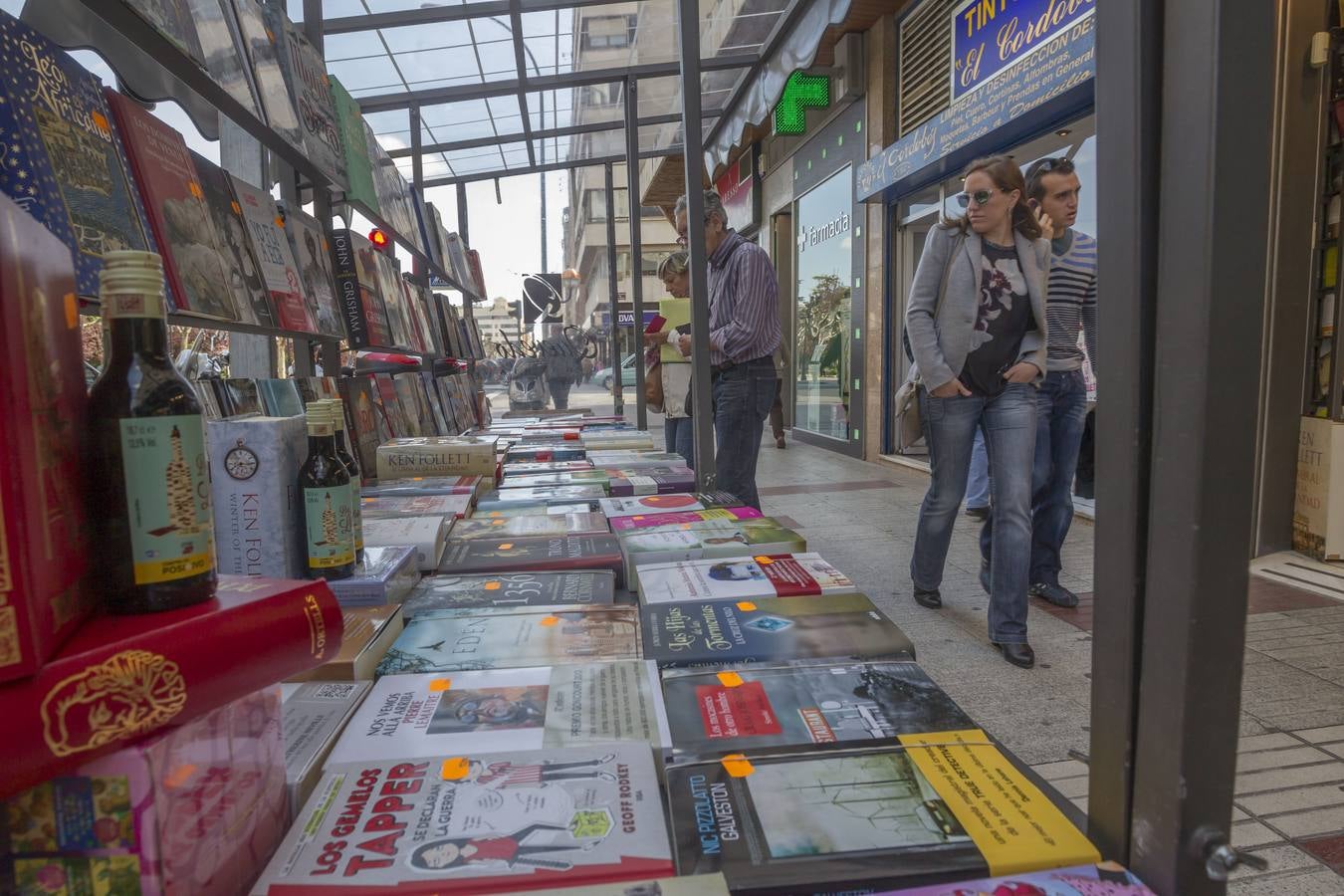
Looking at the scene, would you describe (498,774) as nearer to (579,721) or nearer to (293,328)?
(579,721)

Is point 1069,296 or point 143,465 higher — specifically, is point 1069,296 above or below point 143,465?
above

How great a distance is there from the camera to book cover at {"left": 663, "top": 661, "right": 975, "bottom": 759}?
Result: 80 centimetres

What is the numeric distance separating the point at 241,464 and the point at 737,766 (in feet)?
2.71

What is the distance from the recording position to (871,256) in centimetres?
637

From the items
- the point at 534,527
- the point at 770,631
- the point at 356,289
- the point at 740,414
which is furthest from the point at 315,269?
the point at 770,631

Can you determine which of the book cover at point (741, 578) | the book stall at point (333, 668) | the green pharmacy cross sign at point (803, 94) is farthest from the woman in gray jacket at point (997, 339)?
the green pharmacy cross sign at point (803, 94)

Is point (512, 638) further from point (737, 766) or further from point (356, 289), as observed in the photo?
point (356, 289)

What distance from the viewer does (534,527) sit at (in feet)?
5.67

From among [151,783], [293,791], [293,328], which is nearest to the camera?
[151,783]

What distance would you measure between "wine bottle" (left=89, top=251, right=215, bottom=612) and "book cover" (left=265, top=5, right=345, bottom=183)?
1.61 meters

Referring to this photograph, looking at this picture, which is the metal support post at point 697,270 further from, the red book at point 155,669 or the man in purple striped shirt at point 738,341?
the red book at point 155,669

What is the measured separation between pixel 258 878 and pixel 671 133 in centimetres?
958

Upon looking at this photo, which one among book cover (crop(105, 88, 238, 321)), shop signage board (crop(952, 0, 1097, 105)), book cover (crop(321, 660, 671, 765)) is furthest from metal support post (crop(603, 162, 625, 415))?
book cover (crop(321, 660, 671, 765))

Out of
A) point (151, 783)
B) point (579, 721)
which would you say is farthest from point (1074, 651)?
point (151, 783)
